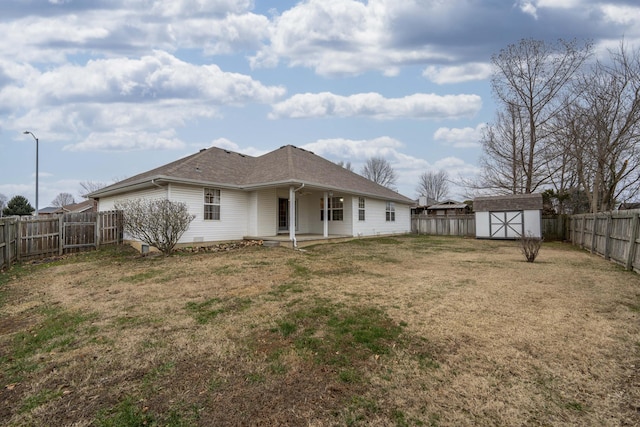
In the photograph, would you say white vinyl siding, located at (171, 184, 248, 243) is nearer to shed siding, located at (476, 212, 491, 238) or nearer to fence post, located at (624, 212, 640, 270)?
fence post, located at (624, 212, 640, 270)

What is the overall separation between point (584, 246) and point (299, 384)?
14996mm

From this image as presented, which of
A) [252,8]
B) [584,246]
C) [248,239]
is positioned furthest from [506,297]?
[252,8]

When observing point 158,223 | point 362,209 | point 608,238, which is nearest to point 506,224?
point 608,238

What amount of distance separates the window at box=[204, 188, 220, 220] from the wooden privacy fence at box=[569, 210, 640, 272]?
12720mm

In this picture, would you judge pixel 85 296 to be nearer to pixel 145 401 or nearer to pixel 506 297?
pixel 145 401

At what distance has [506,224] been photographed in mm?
17281

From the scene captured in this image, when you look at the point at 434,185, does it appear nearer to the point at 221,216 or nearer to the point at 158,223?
the point at 221,216

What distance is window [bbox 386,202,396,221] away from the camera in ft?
62.1

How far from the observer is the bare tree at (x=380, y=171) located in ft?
156

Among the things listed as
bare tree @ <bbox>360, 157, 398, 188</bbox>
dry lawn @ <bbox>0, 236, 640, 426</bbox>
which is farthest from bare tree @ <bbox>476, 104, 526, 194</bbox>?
bare tree @ <bbox>360, 157, 398, 188</bbox>

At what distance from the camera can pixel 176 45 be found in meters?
11.5

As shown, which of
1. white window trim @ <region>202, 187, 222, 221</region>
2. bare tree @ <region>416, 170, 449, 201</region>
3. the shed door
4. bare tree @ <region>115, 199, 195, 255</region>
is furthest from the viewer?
bare tree @ <region>416, 170, 449, 201</region>

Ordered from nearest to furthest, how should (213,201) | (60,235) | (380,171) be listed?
1. (60,235)
2. (213,201)
3. (380,171)

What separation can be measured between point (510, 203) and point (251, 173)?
569 inches
